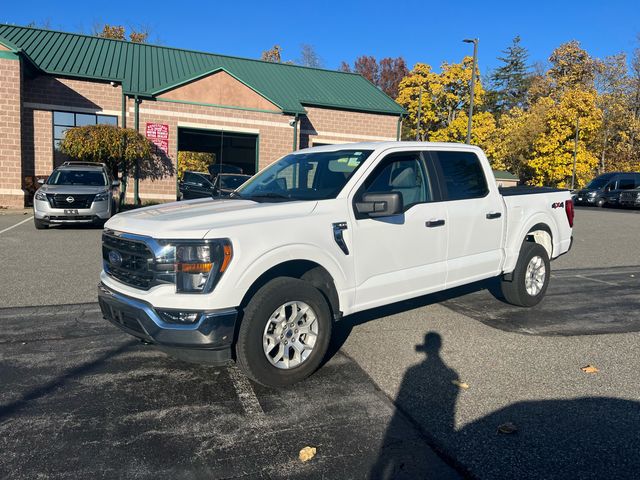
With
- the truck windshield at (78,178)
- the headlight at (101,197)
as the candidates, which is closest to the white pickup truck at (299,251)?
the headlight at (101,197)

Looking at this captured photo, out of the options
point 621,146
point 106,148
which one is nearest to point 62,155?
point 106,148

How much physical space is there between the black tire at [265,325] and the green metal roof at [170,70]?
1906 cm

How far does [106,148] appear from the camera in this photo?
20578 millimetres

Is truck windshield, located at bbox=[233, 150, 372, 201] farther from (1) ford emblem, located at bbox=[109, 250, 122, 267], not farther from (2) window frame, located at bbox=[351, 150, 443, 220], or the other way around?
(1) ford emblem, located at bbox=[109, 250, 122, 267]

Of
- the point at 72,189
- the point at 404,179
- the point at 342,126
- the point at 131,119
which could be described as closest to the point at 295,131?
Answer: the point at 342,126

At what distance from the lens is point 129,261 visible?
409cm

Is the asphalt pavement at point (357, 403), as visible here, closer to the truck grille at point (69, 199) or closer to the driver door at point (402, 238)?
the driver door at point (402, 238)

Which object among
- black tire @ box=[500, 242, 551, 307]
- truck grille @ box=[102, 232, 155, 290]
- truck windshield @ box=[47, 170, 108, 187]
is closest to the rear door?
black tire @ box=[500, 242, 551, 307]

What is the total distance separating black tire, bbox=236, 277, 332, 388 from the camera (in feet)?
12.5

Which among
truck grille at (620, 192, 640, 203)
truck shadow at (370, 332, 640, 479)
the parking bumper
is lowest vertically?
truck shadow at (370, 332, 640, 479)

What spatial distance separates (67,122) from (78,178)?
9.41 meters

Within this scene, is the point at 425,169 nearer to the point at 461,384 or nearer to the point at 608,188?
the point at 461,384

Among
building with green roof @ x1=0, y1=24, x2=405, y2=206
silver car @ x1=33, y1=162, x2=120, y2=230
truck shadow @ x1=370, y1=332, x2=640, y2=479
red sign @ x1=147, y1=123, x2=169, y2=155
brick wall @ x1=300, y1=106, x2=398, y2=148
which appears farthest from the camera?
brick wall @ x1=300, y1=106, x2=398, y2=148

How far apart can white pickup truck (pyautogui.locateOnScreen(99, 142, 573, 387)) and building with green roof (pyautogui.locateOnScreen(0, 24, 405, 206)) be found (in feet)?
58.0
